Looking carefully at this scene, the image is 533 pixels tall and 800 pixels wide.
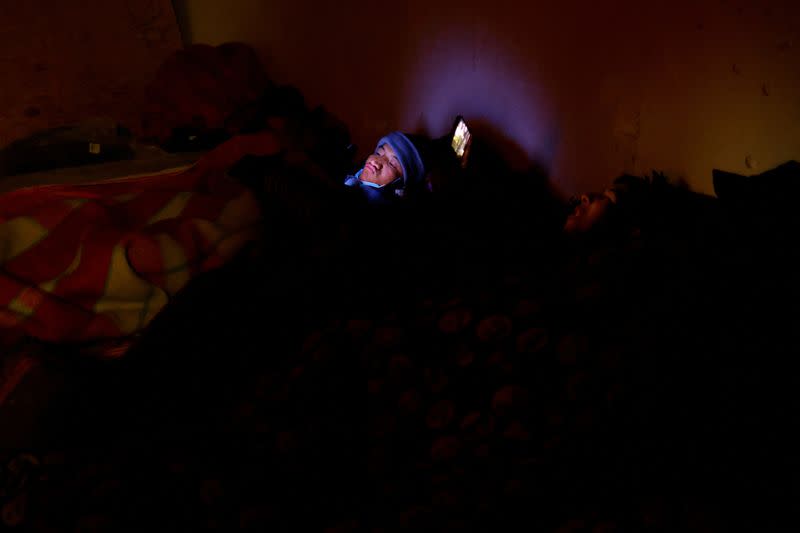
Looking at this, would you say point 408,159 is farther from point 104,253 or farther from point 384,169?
point 104,253

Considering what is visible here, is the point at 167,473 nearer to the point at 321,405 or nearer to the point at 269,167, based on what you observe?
the point at 321,405

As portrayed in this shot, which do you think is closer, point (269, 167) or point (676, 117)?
point (676, 117)

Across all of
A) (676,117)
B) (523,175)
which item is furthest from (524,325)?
(523,175)

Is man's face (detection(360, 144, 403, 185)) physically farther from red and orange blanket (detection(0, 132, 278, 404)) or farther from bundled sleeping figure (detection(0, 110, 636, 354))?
red and orange blanket (detection(0, 132, 278, 404))

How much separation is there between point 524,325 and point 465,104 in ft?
4.35

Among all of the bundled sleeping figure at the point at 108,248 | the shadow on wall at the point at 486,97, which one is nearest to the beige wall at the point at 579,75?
the shadow on wall at the point at 486,97

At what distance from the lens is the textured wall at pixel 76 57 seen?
8.84ft

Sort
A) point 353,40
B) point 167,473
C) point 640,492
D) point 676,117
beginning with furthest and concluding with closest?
point 353,40
point 676,117
point 167,473
point 640,492

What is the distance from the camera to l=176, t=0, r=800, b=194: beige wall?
1.12 m

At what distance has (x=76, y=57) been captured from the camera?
2.85 m

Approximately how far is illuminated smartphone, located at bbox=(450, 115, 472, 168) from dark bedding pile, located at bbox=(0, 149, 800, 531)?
65cm

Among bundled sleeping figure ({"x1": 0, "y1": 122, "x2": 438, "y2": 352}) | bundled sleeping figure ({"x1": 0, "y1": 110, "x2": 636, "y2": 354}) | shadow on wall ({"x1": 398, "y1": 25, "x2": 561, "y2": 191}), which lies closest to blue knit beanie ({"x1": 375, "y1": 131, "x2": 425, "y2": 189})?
bundled sleeping figure ({"x1": 0, "y1": 110, "x2": 636, "y2": 354})

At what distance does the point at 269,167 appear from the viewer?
1687 mm

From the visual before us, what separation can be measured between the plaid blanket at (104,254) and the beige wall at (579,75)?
0.97 meters
